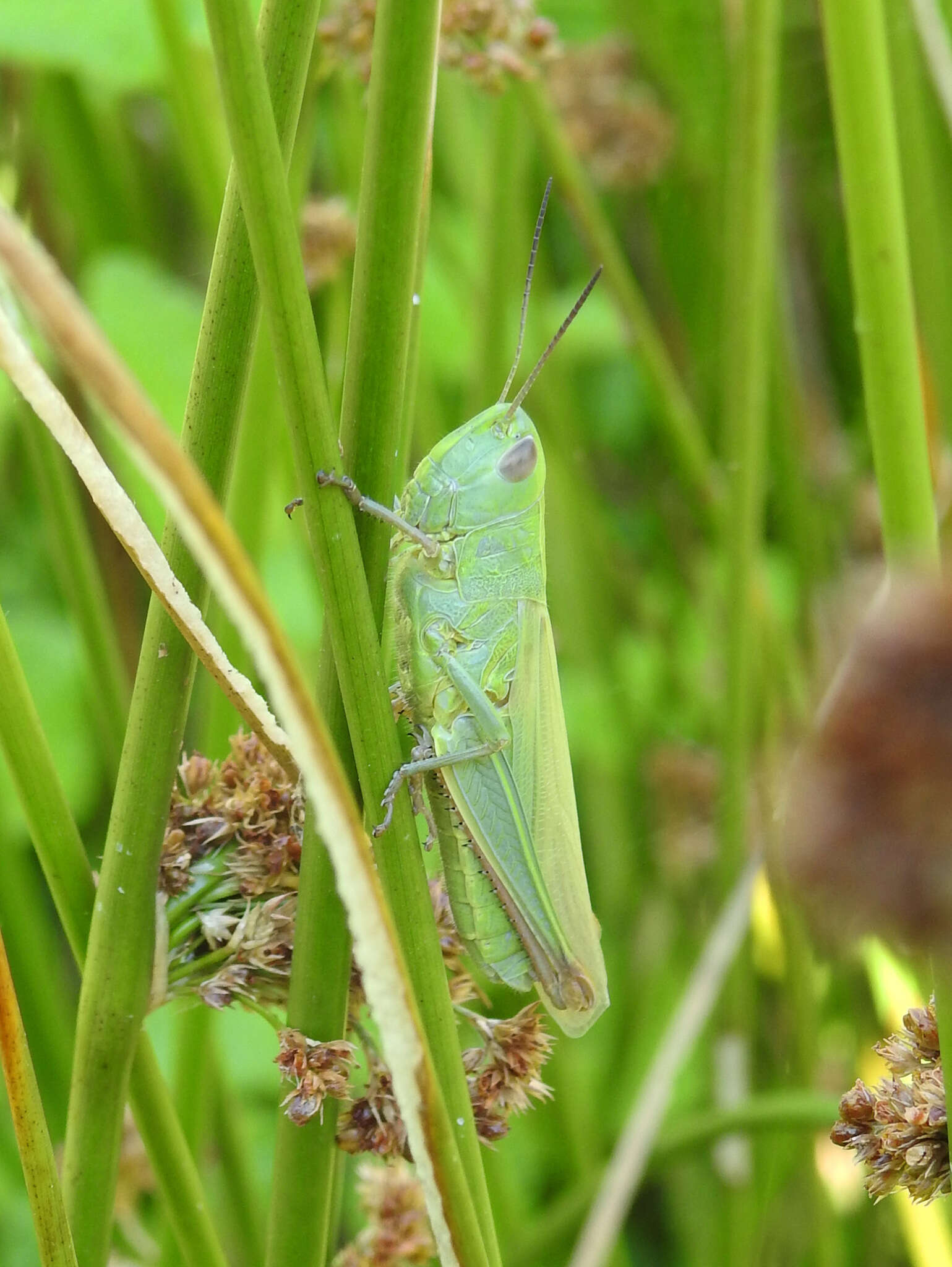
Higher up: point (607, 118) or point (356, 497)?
point (607, 118)

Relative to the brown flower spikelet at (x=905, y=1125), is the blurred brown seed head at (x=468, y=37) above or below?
above

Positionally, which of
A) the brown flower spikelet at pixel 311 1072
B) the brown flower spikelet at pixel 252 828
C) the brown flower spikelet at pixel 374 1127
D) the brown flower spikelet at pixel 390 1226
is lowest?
the brown flower spikelet at pixel 390 1226

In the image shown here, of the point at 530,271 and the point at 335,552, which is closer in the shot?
the point at 335,552

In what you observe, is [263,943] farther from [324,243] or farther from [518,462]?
[324,243]

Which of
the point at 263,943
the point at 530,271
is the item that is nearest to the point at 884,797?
the point at 263,943

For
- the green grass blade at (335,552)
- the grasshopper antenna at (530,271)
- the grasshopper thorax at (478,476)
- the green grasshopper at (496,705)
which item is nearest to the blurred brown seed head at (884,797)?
the green grass blade at (335,552)

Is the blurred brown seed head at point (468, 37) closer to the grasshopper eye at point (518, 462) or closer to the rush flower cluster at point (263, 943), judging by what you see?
the grasshopper eye at point (518, 462)
